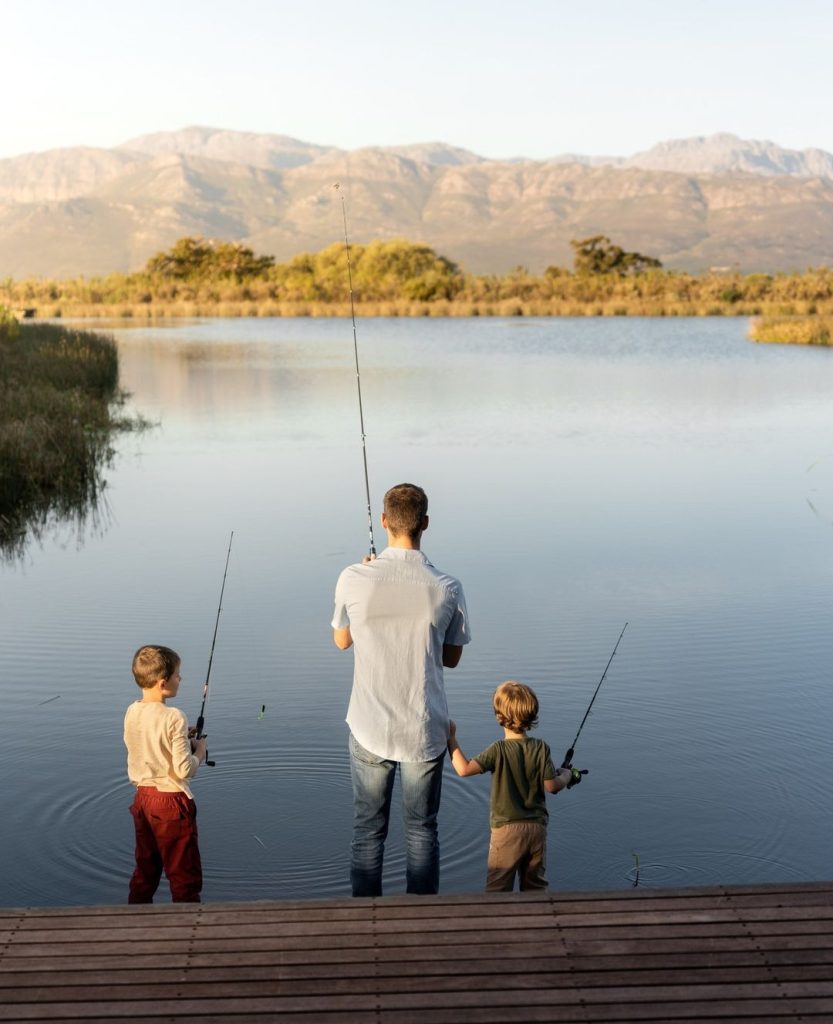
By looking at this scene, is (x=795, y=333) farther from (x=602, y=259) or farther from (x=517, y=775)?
(x=602, y=259)

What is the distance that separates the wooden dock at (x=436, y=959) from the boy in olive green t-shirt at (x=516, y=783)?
1.19ft

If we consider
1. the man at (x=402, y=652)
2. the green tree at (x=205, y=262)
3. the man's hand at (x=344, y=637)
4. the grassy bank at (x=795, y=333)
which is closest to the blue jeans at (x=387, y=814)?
the man at (x=402, y=652)

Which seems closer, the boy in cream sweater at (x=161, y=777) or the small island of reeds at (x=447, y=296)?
the boy in cream sweater at (x=161, y=777)

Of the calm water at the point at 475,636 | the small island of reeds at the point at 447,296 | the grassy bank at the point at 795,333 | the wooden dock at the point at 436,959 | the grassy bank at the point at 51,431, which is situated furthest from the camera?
the small island of reeds at the point at 447,296

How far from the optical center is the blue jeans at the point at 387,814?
409cm

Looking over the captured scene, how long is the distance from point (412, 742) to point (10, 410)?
42.1 ft

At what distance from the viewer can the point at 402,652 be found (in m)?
3.98

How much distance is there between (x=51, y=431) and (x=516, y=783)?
11.4m

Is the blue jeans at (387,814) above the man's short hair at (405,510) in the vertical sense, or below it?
below

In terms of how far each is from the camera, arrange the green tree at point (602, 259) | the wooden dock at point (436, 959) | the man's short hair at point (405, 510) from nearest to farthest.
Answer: the wooden dock at point (436, 959) < the man's short hair at point (405, 510) < the green tree at point (602, 259)

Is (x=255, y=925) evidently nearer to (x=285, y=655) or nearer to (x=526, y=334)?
(x=285, y=655)

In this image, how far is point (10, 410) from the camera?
1585 cm

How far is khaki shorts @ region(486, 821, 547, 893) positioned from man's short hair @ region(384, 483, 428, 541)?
0.96 metres

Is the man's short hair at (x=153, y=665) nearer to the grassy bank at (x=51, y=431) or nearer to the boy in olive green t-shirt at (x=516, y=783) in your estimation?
the boy in olive green t-shirt at (x=516, y=783)
